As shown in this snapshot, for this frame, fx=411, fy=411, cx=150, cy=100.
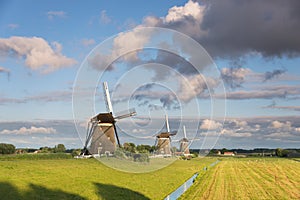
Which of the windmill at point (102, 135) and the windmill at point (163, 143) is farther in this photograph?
the windmill at point (163, 143)

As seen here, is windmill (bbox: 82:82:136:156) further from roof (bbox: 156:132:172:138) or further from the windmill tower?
the windmill tower

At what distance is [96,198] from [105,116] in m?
33.4

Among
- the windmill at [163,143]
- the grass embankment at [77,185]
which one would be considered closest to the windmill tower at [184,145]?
the windmill at [163,143]

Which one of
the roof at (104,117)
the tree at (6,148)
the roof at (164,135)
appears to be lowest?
the tree at (6,148)

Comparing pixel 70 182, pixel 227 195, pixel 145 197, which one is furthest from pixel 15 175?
pixel 227 195

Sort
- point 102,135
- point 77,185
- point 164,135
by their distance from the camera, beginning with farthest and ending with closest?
1. point 164,135
2. point 102,135
3. point 77,185

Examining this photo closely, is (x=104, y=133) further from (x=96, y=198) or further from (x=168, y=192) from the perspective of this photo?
(x=96, y=198)

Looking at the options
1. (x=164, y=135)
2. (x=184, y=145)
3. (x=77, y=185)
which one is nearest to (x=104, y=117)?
(x=77, y=185)

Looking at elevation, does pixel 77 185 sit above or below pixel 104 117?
below

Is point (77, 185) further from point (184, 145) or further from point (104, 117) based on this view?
point (184, 145)

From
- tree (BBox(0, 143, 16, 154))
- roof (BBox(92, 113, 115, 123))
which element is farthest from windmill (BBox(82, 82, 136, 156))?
tree (BBox(0, 143, 16, 154))

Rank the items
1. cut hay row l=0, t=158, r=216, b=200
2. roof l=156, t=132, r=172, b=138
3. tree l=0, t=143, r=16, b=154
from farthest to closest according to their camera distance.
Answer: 1. roof l=156, t=132, r=172, b=138
2. tree l=0, t=143, r=16, b=154
3. cut hay row l=0, t=158, r=216, b=200

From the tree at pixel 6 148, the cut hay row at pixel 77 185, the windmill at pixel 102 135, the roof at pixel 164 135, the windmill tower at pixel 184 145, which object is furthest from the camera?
the windmill tower at pixel 184 145

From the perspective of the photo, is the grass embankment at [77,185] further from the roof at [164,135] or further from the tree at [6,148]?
the roof at [164,135]
